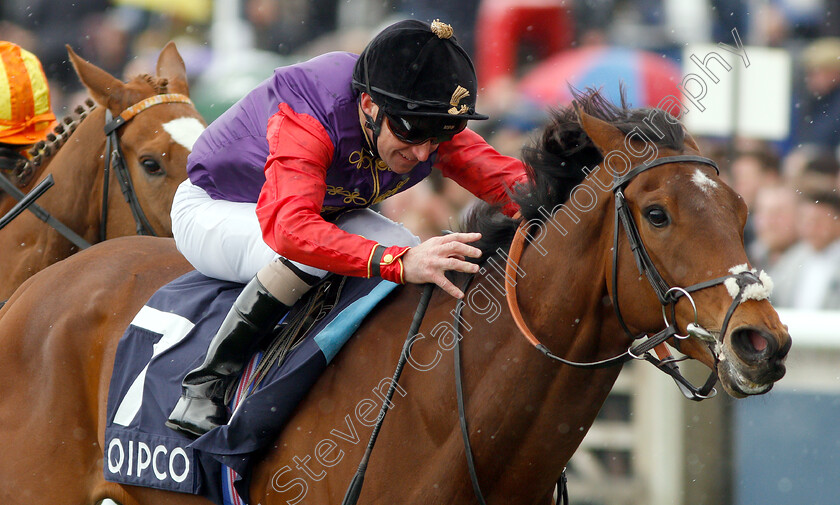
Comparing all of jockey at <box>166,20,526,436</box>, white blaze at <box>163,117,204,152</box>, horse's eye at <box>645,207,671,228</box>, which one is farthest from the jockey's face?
white blaze at <box>163,117,204,152</box>

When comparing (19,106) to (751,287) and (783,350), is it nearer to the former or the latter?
(751,287)

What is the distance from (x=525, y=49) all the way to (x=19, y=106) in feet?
20.3

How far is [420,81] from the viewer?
2.95 meters

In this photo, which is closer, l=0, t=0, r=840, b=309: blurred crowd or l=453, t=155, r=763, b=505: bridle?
l=453, t=155, r=763, b=505: bridle

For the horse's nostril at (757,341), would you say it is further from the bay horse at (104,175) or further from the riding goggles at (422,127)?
the bay horse at (104,175)

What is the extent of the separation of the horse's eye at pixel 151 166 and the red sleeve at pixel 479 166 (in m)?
1.66

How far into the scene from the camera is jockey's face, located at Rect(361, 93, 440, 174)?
10.0 feet

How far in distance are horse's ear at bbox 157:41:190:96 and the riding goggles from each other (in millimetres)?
2316

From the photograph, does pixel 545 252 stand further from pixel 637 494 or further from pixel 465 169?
pixel 637 494

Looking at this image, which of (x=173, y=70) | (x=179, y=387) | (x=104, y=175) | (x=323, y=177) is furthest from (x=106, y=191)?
(x=323, y=177)

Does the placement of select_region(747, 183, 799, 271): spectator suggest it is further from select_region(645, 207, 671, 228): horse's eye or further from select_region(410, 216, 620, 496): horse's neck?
select_region(645, 207, 671, 228): horse's eye

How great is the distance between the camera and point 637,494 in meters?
5.28

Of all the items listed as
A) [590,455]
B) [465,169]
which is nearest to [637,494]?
[590,455]

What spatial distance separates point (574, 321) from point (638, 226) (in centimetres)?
34
